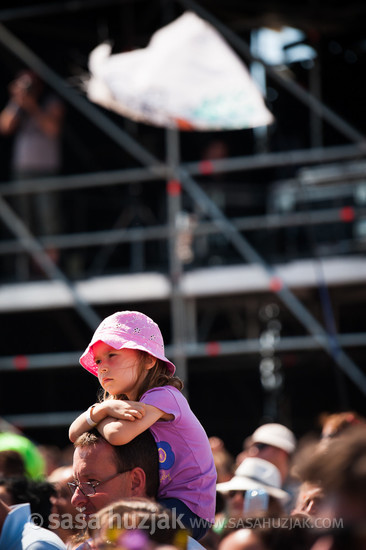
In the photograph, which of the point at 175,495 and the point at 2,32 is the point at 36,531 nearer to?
the point at 175,495

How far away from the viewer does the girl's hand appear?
8.97ft

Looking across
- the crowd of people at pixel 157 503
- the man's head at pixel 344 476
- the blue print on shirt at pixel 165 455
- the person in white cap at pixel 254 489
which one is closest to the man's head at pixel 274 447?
the person in white cap at pixel 254 489

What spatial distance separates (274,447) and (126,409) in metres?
2.56

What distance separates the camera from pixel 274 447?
518 centimetres

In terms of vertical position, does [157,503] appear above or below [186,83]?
below

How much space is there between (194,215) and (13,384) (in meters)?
2.48

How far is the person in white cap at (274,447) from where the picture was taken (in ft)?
16.9

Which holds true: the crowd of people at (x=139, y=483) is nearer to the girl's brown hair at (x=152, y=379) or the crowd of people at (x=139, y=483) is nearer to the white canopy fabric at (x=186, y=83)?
the girl's brown hair at (x=152, y=379)

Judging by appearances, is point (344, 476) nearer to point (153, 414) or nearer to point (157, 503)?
point (157, 503)

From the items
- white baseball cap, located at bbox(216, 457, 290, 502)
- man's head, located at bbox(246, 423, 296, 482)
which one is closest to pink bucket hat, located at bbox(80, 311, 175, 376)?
A: white baseball cap, located at bbox(216, 457, 290, 502)

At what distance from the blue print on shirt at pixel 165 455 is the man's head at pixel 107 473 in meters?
0.04

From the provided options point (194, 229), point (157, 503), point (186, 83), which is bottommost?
point (157, 503)

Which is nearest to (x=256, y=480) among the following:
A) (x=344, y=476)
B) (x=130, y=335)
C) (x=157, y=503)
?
(x=130, y=335)

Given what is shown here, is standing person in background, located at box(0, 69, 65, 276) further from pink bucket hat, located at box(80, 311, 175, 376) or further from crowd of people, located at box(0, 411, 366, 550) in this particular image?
pink bucket hat, located at box(80, 311, 175, 376)
